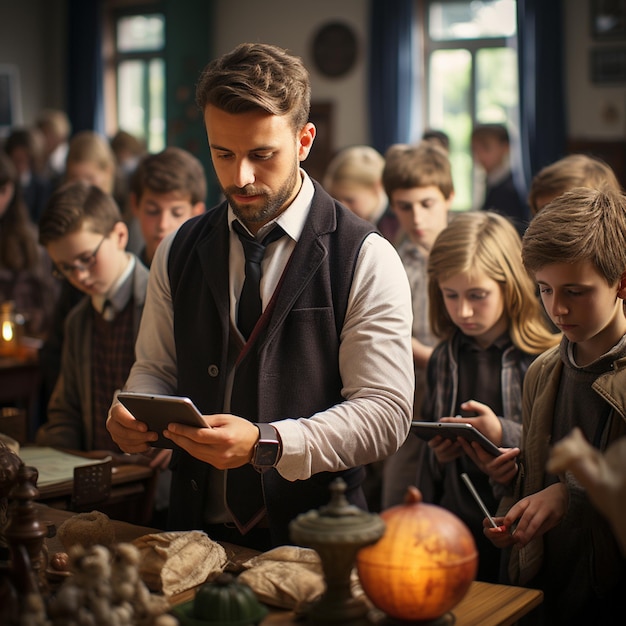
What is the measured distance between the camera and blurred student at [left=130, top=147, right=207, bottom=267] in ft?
13.0

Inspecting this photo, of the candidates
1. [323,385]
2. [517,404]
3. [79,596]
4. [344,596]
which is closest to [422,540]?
[344,596]

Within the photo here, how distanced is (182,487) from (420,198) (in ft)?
6.40

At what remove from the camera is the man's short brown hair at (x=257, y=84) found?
229cm

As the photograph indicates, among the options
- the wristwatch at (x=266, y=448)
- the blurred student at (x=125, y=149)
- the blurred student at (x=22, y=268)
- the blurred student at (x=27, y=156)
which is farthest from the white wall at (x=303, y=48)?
the wristwatch at (x=266, y=448)

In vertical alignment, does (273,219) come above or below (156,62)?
below

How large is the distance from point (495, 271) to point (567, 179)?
427 mm

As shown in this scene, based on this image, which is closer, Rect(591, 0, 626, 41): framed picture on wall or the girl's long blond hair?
the girl's long blond hair

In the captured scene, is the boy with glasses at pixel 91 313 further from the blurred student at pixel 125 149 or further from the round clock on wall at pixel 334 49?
the round clock on wall at pixel 334 49

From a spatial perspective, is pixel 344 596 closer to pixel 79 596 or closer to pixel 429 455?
pixel 79 596

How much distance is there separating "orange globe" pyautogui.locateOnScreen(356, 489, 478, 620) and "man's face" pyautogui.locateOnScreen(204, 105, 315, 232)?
3.14ft

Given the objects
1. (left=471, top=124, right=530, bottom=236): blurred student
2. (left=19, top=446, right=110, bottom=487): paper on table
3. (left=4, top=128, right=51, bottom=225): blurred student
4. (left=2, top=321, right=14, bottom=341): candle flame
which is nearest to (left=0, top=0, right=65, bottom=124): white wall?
(left=4, top=128, right=51, bottom=225): blurred student

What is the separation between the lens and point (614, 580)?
233 cm

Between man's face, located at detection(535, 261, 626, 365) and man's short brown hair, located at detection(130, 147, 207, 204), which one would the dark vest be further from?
man's short brown hair, located at detection(130, 147, 207, 204)

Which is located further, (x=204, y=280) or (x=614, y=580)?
(x=204, y=280)
